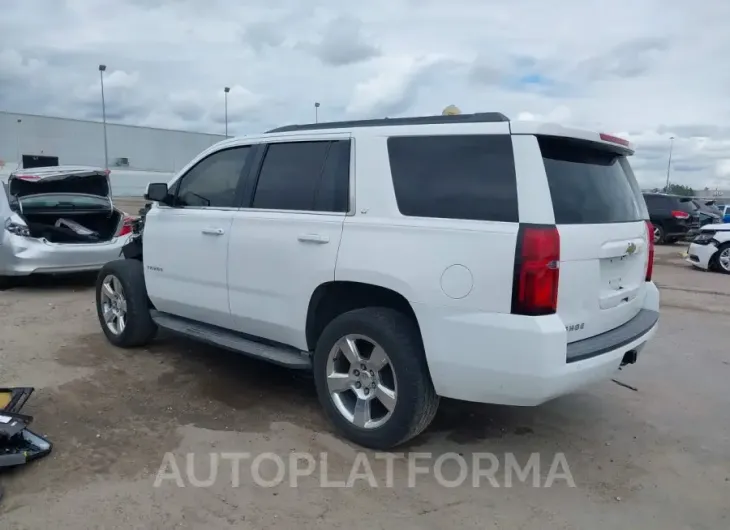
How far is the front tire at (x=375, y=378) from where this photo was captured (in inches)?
141

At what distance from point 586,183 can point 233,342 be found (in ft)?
8.80

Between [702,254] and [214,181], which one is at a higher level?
[214,181]

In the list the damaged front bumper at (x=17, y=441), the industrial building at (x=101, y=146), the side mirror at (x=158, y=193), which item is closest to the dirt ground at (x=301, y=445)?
the damaged front bumper at (x=17, y=441)

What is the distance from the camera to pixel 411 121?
153 inches

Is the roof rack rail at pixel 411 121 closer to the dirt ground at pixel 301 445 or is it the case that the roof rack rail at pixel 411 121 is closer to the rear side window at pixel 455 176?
the rear side window at pixel 455 176

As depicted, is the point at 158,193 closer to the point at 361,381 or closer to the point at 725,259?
the point at 361,381

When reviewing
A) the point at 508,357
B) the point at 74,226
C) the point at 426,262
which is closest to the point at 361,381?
the point at 426,262

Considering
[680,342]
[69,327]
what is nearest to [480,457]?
[680,342]

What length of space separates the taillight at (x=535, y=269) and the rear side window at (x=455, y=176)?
0.15 metres

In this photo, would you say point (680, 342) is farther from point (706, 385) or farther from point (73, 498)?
point (73, 498)

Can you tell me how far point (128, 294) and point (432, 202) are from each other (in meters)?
3.25

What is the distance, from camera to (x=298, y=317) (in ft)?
13.6

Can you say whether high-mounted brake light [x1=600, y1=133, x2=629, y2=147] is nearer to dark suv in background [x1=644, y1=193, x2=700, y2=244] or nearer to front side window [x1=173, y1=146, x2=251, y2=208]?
front side window [x1=173, y1=146, x2=251, y2=208]

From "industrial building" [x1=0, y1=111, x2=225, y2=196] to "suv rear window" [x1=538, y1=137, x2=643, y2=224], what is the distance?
4528cm
